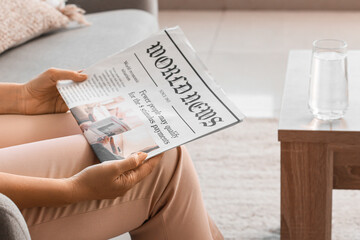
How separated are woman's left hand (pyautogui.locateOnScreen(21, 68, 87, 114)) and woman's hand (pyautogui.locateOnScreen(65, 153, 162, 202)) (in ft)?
0.94

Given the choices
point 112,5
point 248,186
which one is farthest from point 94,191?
point 112,5

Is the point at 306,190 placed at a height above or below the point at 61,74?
below

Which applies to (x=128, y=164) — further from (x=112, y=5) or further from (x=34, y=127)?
(x=112, y=5)

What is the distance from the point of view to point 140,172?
860mm

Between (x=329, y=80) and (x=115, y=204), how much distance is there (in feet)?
1.46

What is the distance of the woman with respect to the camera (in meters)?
0.83

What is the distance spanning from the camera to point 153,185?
90 cm

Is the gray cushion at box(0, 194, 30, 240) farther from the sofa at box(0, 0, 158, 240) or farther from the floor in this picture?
the floor

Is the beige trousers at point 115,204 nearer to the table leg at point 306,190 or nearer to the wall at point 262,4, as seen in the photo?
the table leg at point 306,190

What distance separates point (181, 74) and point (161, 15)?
245 cm

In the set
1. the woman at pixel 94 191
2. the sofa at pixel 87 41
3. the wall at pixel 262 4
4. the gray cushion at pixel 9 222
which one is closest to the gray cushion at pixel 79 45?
the sofa at pixel 87 41

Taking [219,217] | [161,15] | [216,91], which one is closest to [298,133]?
[216,91]

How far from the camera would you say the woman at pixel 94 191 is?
833 millimetres

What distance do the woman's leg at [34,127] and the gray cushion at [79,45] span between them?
0.38 meters
